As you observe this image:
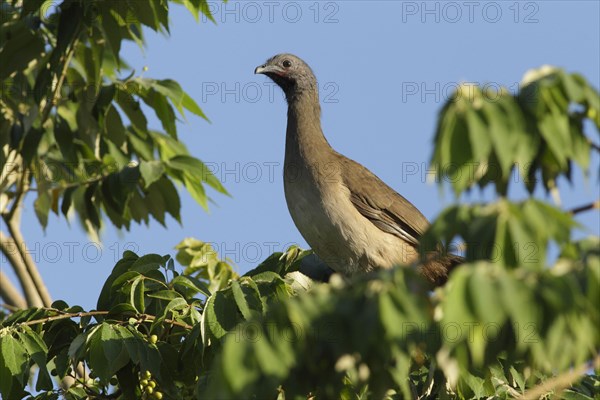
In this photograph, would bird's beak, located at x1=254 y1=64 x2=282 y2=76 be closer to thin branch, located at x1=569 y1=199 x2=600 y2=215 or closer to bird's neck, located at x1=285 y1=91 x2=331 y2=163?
bird's neck, located at x1=285 y1=91 x2=331 y2=163

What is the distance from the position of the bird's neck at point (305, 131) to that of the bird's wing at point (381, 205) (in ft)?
0.58

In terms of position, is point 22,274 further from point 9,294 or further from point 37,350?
point 37,350

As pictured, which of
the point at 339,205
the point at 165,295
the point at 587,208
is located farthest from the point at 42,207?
the point at 587,208

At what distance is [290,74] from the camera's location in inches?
272

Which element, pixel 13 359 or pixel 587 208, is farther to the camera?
pixel 13 359

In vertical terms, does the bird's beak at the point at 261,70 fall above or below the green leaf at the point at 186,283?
above

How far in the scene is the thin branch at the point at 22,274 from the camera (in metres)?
6.21

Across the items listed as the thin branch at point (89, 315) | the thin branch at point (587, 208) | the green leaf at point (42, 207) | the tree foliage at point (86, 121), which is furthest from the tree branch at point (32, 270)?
the thin branch at point (587, 208)

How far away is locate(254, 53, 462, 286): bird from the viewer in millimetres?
5984

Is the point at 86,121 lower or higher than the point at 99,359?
higher

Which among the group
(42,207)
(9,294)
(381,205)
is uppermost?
(42,207)

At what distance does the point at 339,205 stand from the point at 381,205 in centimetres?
43

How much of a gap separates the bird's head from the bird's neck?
0.06 metres

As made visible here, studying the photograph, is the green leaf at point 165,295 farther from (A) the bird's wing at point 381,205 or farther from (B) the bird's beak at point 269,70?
(B) the bird's beak at point 269,70
